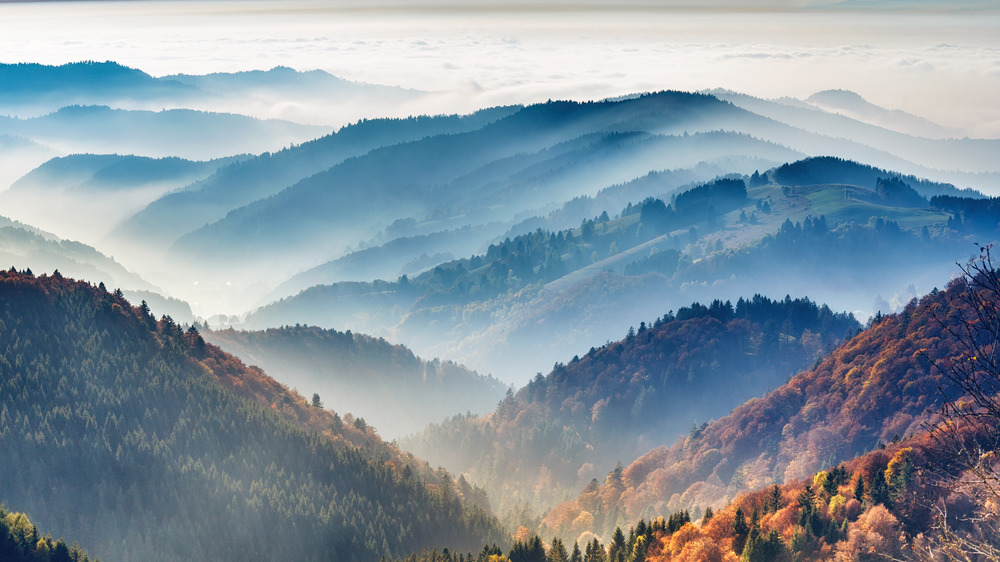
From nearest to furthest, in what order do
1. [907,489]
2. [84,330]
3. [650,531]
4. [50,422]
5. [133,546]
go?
[907,489]
[650,531]
[133,546]
[50,422]
[84,330]

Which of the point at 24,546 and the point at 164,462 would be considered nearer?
the point at 24,546

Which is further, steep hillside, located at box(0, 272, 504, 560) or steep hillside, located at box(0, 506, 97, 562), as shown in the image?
steep hillside, located at box(0, 272, 504, 560)

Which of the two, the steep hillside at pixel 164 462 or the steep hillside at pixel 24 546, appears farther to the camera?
the steep hillside at pixel 164 462

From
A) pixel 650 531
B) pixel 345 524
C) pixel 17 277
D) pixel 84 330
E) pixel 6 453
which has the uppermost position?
pixel 17 277

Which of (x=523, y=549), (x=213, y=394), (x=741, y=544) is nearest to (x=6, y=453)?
(x=213, y=394)

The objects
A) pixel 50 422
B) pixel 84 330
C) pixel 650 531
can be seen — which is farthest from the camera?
pixel 84 330

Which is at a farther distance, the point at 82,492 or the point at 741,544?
the point at 82,492

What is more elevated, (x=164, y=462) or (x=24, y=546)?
(x=24, y=546)

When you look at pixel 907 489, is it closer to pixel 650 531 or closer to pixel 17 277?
pixel 650 531
